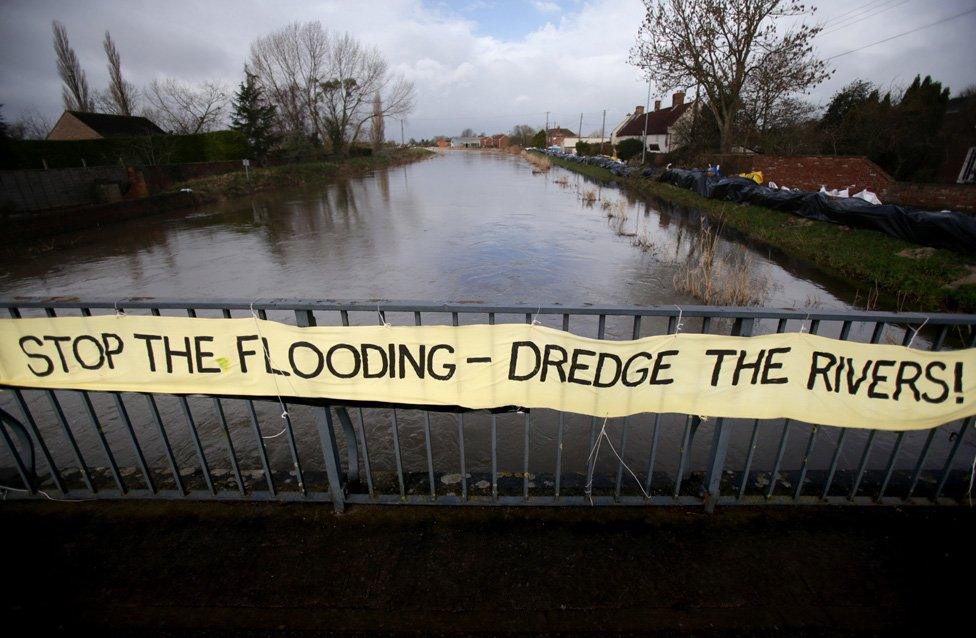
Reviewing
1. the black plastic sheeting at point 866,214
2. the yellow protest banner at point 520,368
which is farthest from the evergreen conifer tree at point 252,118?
the yellow protest banner at point 520,368

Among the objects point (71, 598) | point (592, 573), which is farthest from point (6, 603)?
point (592, 573)

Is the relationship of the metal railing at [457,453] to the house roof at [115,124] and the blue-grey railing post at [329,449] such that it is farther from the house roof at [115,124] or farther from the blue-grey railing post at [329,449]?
the house roof at [115,124]

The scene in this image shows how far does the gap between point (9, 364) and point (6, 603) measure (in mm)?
1268

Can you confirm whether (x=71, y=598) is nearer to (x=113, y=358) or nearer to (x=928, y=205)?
(x=113, y=358)

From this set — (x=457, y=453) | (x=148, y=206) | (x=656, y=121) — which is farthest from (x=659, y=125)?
(x=457, y=453)

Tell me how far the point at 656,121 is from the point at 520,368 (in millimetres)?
66827

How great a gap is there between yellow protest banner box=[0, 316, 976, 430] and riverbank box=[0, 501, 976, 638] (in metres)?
0.71

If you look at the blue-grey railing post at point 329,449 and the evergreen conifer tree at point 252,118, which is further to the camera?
the evergreen conifer tree at point 252,118

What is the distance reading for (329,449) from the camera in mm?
2627

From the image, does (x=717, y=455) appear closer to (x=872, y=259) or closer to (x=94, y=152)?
(x=872, y=259)

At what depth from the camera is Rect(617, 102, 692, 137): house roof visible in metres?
55.2

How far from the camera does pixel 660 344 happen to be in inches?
94.8

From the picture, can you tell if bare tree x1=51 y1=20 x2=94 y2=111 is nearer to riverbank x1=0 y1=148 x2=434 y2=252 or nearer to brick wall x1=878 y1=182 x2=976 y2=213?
riverbank x1=0 y1=148 x2=434 y2=252

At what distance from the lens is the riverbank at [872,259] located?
8.39 meters
